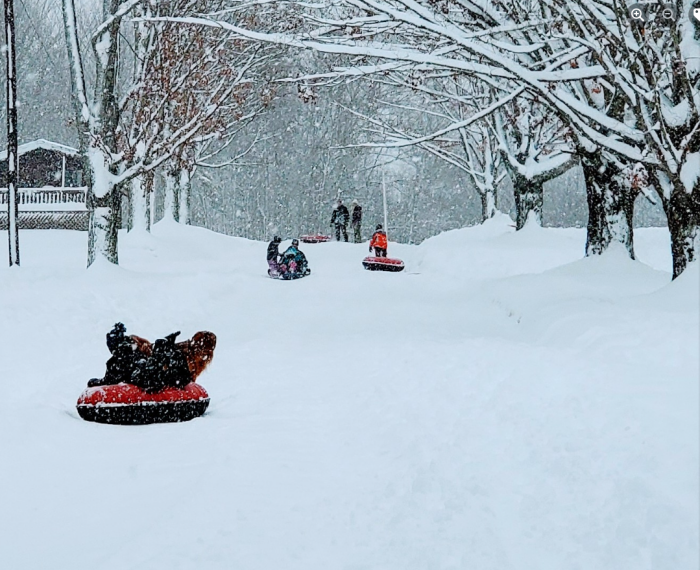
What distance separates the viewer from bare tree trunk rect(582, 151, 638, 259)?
15.4m

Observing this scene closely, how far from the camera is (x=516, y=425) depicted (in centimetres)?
643

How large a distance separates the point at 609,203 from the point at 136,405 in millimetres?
10824

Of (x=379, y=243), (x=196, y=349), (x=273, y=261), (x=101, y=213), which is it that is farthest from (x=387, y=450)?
(x=379, y=243)

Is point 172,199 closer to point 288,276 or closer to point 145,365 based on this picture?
point 288,276

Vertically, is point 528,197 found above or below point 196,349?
above

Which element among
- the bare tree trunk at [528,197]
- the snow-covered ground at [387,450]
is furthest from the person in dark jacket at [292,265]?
the snow-covered ground at [387,450]

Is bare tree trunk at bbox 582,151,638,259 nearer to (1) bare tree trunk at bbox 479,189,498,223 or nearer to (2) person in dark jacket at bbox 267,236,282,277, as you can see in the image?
(2) person in dark jacket at bbox 267,236,282,277

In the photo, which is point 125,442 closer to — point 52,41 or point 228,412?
point 228,412

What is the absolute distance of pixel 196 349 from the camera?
821 cm

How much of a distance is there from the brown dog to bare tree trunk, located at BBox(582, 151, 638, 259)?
9385 millimetres

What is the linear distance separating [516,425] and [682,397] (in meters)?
1.24

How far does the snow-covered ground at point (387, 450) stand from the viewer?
173 inches

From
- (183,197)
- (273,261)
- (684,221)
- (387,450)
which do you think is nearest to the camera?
(387,450)

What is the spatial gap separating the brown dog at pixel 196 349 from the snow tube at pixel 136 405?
51 cm
